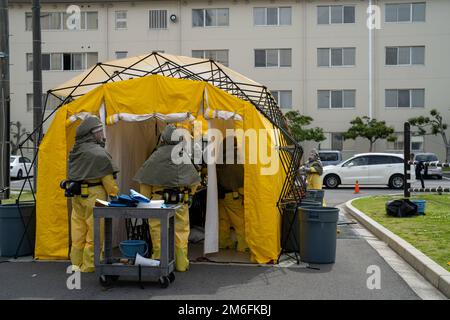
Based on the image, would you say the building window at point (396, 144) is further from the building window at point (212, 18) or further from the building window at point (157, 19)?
the building window at point (157, 19)

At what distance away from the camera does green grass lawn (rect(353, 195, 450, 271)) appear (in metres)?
8.75

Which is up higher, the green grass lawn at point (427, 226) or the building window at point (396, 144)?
the building window at point (396, 144)

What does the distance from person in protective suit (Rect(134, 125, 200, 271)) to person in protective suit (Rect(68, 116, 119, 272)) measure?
1.70ft

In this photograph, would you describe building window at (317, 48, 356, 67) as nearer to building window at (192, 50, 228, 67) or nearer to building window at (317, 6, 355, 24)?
building window at (317, 6, 355, 24)

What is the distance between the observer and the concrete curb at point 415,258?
6.99 metres

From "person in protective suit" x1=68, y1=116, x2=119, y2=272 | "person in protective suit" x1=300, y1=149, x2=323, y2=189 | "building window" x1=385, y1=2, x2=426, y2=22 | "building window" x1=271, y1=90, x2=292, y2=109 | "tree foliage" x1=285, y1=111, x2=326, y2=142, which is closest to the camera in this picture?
"person in protective suit" x1=68, y1=116, x2=119, y2=272

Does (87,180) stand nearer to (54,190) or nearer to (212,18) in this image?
(54,190)

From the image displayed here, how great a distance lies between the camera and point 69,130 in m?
9.01

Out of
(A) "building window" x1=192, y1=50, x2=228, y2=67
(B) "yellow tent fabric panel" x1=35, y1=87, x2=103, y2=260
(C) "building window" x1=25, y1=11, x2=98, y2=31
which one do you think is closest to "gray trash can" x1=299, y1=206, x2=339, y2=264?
(B) "yellow tent fabric panel" x1=35, y1=87, x2=103, y2=260

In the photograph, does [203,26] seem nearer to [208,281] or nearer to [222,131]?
[222,131]

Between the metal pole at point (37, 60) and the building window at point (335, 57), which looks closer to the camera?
the metal pole at point (37, 60)

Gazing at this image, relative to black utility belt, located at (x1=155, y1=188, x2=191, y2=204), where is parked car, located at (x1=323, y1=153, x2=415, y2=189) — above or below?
below

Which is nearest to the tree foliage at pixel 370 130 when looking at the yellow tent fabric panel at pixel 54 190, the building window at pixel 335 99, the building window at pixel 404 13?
the building window at pixel 335 99

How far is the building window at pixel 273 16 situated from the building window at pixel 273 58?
189 cm
